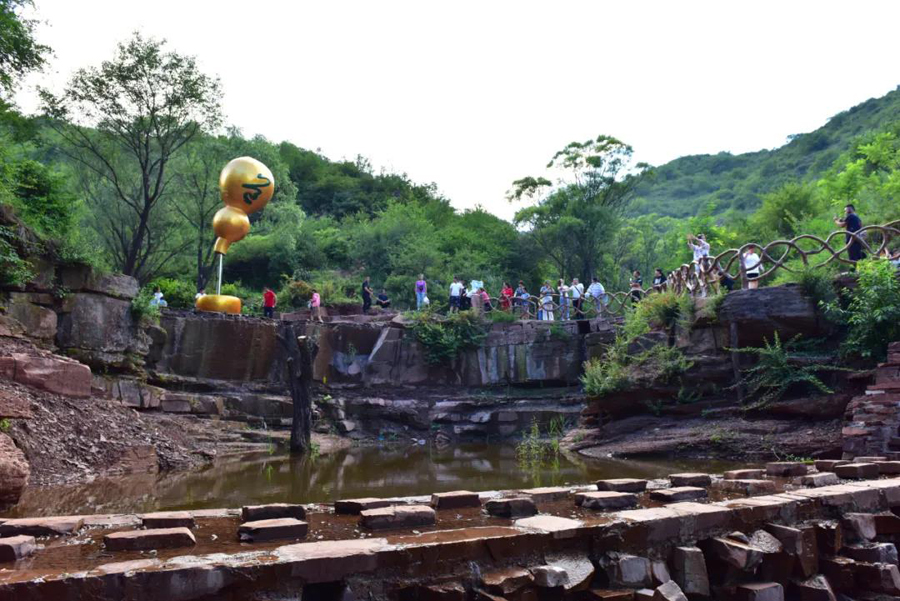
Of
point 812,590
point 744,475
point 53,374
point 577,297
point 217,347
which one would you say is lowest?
point 812,590

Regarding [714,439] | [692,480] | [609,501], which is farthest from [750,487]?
[714,439]

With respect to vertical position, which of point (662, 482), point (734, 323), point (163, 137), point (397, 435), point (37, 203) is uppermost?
point (163, 137)

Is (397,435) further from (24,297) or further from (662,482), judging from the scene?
(662,482)

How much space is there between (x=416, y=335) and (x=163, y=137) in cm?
1255

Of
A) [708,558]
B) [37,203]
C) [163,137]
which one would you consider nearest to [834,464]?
[708,558]

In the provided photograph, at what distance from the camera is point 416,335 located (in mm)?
24234

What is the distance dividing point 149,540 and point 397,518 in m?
1.32

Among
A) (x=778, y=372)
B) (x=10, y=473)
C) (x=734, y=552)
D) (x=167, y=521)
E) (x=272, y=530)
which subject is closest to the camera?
(x=272, y=530)

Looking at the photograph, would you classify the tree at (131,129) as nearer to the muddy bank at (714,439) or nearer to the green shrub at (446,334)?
the green shrub at (446,334)

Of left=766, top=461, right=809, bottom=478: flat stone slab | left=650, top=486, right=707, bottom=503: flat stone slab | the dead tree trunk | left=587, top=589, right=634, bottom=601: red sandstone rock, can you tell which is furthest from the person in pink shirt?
left=587, top=589, right=634, bottom=601: red sandstone rock

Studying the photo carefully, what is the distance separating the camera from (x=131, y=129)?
25.1 metres

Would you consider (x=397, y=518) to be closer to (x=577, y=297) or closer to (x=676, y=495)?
(x=676, y=495)

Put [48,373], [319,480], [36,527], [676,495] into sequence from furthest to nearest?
[48,373] → [319,480] → [676,495] → [36,527]

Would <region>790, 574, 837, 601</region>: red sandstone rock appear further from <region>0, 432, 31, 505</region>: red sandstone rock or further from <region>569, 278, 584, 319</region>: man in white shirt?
<region>569, 278, 584, 319</region>: man in white shirt
